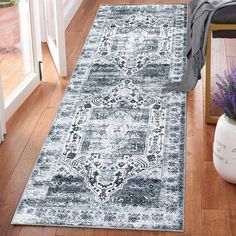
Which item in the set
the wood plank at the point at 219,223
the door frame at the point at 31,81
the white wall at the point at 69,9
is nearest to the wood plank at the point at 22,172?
the door frame at the point at 31,81

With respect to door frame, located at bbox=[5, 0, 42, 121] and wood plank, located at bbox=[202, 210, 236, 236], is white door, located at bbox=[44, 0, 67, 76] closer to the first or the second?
door frame, located at bbox=[5, 0, 42, 121]

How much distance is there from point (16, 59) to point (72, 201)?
121cm

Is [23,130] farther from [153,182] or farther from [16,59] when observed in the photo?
[153,182]

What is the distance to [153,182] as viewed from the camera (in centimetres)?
298

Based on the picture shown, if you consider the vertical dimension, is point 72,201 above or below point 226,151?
below

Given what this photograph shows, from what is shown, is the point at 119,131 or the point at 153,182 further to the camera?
the point at 119,131

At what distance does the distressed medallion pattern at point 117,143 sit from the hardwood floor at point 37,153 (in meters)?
0.04

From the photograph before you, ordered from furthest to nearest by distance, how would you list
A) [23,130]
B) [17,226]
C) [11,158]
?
[23,130] → [11,158] → [17,226]

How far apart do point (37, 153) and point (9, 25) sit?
2.69 ft

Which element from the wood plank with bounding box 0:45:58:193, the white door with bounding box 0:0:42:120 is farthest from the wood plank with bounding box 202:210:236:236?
the white door with bounding box 0:0:42:120

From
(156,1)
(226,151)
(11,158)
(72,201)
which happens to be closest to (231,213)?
(226,151)

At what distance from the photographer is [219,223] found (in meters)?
2.70

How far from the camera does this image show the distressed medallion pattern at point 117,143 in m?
2.79

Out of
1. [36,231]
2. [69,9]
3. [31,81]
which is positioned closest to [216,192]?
[36,231]
